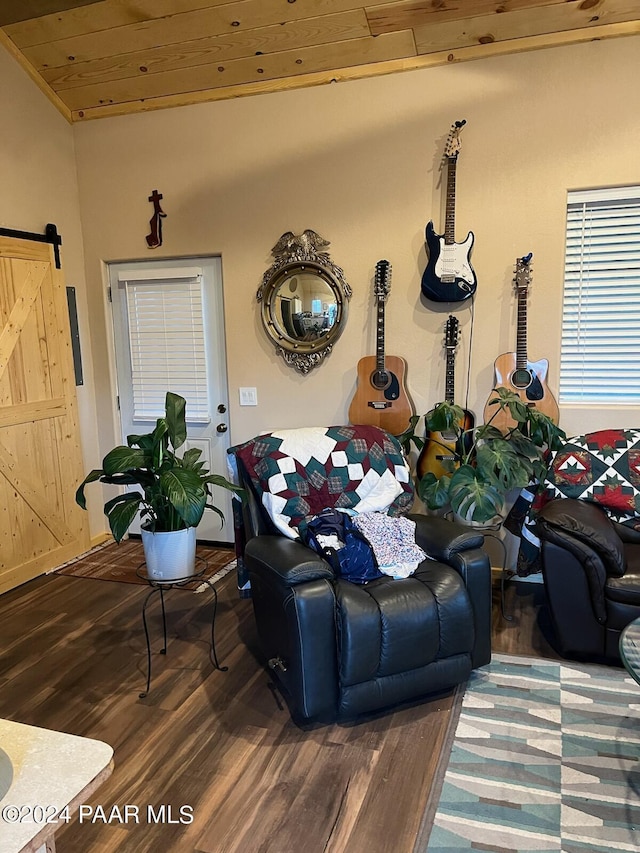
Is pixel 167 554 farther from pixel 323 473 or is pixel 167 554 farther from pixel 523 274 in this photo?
pixel 523 274

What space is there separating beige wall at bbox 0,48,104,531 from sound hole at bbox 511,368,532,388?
111 inches

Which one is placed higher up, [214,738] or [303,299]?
[303,299]

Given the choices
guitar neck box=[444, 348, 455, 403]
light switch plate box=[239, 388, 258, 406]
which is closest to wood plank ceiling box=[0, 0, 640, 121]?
guitar neck box=[444, 348, 455, 403]

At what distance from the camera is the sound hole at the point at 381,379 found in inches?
133

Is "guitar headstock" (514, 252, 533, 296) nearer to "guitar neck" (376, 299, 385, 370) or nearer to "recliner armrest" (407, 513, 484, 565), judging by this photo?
"guitar neck" (376, 299, 385, 370)

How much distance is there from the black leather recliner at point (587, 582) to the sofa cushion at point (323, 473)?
2.39 ft

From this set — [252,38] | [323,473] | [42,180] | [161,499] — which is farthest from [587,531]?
[42,180]

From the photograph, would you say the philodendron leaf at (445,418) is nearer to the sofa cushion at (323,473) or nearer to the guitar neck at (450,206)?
the sofa cushion at (323,473)

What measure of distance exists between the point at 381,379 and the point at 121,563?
6.77 feet

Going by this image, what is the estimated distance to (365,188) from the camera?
3371 mm

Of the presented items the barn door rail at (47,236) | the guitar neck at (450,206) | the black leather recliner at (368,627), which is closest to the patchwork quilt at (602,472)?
the black leather recliner at (368,627)

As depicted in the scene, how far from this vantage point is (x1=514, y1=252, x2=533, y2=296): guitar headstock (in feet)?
10.1

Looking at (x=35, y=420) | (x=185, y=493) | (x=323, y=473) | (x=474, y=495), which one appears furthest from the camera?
(x=35, y=420)

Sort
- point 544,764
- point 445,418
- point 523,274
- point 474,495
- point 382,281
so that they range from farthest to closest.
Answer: point 382,281 → point 523,274 → point 445,418 → point 474,495 → point 544,764
